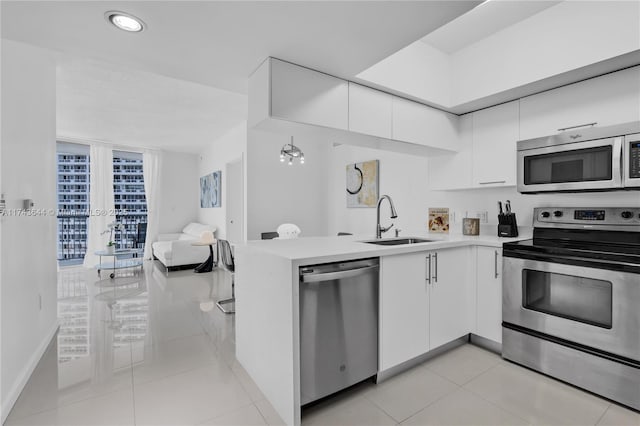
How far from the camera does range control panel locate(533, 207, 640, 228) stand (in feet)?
6.96

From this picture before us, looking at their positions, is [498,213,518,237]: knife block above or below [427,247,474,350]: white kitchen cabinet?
above

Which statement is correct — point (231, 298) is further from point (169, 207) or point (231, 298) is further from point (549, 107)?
point (169, 207)

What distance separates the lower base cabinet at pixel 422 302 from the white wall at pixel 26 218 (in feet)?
7.40

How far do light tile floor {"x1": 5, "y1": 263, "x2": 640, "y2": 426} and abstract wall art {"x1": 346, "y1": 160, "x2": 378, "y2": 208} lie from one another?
2302 millimetres

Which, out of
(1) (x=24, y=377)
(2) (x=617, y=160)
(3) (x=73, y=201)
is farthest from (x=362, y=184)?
(3) (x=73, y=201)

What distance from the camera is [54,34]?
164 centimetres

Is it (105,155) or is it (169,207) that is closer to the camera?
(105,155)

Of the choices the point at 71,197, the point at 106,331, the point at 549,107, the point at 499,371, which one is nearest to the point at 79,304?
the point at 106,331

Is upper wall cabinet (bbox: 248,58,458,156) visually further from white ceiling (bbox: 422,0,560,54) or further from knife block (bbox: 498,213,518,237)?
knife block (bbox: 498,213,518,237)

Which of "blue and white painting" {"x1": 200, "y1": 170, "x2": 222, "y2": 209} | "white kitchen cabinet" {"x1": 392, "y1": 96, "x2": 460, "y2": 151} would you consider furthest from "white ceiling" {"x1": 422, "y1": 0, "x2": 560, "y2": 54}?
"blue and white painting" {"x1": 200, "y1": 170, "x2": 222, "y2": 209}

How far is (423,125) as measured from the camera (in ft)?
8.85

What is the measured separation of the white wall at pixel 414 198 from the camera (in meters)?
2.44

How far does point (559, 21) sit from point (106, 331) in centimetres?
449

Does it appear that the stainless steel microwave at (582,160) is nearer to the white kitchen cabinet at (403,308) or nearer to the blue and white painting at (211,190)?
the white kitchen cabinet at (403,308)
